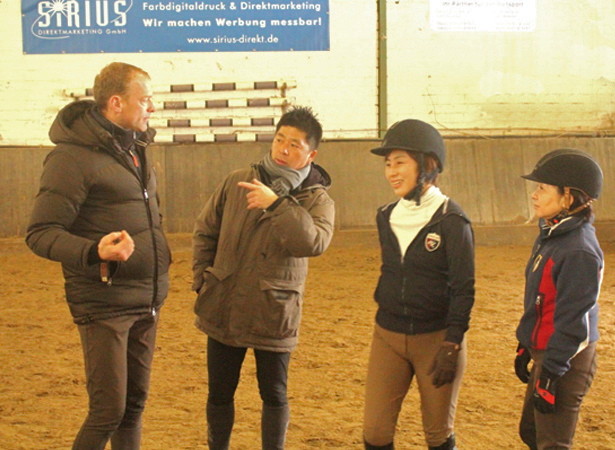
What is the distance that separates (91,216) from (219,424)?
104 centimetres

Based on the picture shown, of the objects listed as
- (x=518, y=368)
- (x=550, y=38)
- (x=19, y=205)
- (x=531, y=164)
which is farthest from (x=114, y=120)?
(x=550, y=38)

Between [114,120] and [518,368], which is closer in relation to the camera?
[114,120]

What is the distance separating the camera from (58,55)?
10523 millimetres

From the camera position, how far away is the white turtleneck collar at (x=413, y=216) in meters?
2.76

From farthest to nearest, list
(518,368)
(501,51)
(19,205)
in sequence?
(501,51) < (19,205) < (518,368)

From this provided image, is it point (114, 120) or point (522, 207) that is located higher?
point (114, 120)

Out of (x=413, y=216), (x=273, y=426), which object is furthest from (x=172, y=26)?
(x=413, y=216)

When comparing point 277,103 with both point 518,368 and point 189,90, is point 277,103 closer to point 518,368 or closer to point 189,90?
point 189,90

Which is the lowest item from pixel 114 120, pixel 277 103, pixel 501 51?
pixel 114 120

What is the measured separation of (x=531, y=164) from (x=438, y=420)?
27.6 feet

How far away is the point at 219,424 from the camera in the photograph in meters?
3.16

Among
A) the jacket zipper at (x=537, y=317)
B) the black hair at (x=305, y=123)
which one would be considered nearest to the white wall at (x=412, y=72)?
the black hair at (x=305, y=123)

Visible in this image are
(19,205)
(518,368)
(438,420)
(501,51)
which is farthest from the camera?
(501,51)

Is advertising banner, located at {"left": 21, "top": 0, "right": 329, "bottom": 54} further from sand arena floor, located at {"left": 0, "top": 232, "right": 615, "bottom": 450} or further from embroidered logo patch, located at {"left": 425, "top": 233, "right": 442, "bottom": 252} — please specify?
embroidered logo patch, located at {"left": 425, "top": 233, "right": 442, "bottom": 252}
